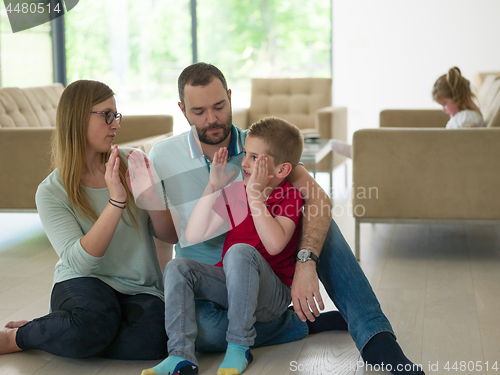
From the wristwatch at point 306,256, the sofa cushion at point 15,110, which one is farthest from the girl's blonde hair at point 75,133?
the sofa cushion at point 15,110

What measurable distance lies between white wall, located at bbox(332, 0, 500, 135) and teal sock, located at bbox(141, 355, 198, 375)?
5505mm

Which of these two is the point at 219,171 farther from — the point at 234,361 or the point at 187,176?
the point at 234,361

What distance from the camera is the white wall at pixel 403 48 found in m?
6.15

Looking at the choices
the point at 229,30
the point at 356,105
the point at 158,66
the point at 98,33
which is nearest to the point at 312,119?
the point at 356,105

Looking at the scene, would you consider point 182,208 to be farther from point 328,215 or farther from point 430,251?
point 430,251

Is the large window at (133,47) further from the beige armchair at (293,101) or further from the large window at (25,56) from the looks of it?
the beige armchair at (293,101)

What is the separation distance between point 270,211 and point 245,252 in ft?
0.59

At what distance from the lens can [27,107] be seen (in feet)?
12.6

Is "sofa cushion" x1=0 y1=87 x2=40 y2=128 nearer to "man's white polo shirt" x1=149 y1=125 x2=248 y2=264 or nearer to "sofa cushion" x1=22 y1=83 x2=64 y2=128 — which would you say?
"sofa cushion" x1=22 y1=83 x2=64 y2=128

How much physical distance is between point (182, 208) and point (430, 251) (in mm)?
1595

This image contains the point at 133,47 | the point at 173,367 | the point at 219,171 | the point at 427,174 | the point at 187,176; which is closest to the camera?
the point at 173,367

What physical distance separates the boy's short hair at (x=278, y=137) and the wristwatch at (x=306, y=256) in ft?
0.91

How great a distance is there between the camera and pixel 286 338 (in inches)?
71.7

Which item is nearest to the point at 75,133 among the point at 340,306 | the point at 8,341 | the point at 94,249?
the point at 94,249
